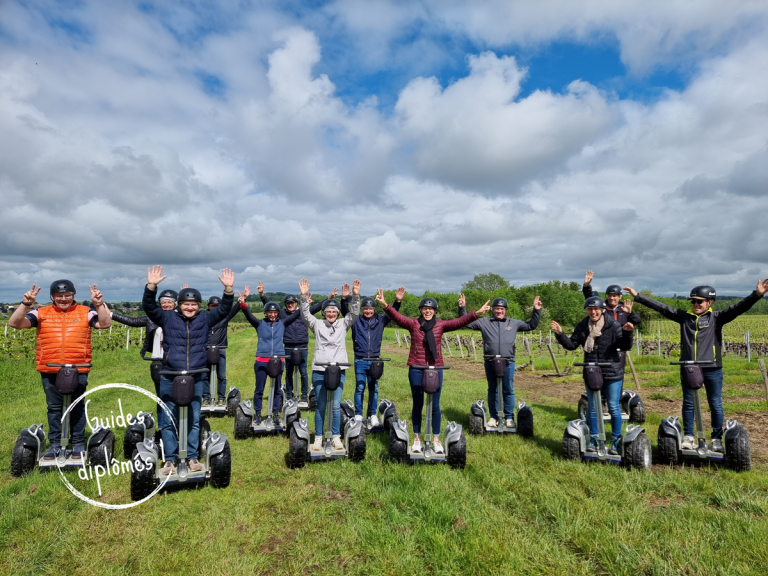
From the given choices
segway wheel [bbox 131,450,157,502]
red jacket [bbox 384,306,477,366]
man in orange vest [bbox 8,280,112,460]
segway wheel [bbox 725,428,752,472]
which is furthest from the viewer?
red jacket [bbox 384,306,477,366]

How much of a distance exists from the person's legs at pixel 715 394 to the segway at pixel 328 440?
15.9 feet

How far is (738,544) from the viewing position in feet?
12.0

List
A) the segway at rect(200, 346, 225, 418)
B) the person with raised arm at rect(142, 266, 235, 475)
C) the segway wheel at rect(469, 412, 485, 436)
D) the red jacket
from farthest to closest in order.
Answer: the segway at rect(200, 346, 225, 418), the segway wheel at rect(469, 412, 485, 436), the red jacket, the person with raised arm at rect(142, 266, 235, 475)

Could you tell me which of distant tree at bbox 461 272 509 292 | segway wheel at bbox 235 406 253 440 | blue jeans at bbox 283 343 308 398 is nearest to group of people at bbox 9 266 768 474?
segway wheel at bbox 235 406 253 440

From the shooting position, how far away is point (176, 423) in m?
5.06

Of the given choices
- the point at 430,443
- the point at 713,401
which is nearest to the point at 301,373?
the point at 430,443

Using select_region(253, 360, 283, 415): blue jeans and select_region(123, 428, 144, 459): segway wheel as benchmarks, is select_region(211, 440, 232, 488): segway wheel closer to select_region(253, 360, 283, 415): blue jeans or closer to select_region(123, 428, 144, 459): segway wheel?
select_region(123, 428, 144, 459): segway wheel

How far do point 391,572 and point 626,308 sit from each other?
5804mm

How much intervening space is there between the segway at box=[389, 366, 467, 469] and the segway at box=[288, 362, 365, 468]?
1.60ft

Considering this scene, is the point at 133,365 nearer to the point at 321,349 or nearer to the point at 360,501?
the point at 321,349

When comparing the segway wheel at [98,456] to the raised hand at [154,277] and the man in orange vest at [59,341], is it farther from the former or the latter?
the raised hand at [154,277]

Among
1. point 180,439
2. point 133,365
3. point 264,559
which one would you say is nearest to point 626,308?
point 264,559

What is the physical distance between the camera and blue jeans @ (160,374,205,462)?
5.05 metres

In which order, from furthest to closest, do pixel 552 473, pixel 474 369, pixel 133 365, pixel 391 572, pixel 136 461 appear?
pixel 474 369 → pixel 133 365 → pixel 552 473 → pixel 136 461 → pixel 391 572
